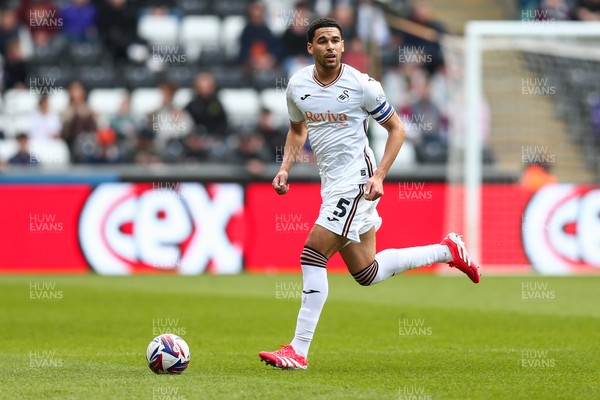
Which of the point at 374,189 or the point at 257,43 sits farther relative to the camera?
the point at 257,43

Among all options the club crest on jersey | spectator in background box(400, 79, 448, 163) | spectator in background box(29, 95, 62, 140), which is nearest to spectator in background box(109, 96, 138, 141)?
spectator in background box(29, 95, 62, 140)

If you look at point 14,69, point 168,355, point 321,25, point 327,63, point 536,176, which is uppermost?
point 321,25

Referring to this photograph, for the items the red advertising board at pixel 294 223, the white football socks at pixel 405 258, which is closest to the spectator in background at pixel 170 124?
the red advertising board at pixel 294 223

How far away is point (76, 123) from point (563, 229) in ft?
24.7

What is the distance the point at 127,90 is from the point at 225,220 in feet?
14.6

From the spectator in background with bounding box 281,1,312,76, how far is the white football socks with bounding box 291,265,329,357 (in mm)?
12531

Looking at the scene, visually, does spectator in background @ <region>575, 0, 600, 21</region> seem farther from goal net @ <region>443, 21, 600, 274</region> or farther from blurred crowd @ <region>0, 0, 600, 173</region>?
goal net @ <region>443, 21, 600, 274</region>

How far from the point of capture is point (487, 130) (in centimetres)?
1908

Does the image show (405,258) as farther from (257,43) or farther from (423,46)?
(423,46)

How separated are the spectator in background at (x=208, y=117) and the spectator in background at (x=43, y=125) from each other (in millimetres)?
2085

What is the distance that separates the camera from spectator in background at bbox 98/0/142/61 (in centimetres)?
2102

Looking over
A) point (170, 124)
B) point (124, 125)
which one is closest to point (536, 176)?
point (170, 124)

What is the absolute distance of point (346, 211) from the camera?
817 centimetres

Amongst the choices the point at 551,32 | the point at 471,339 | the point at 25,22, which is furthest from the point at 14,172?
the point at 471,339
